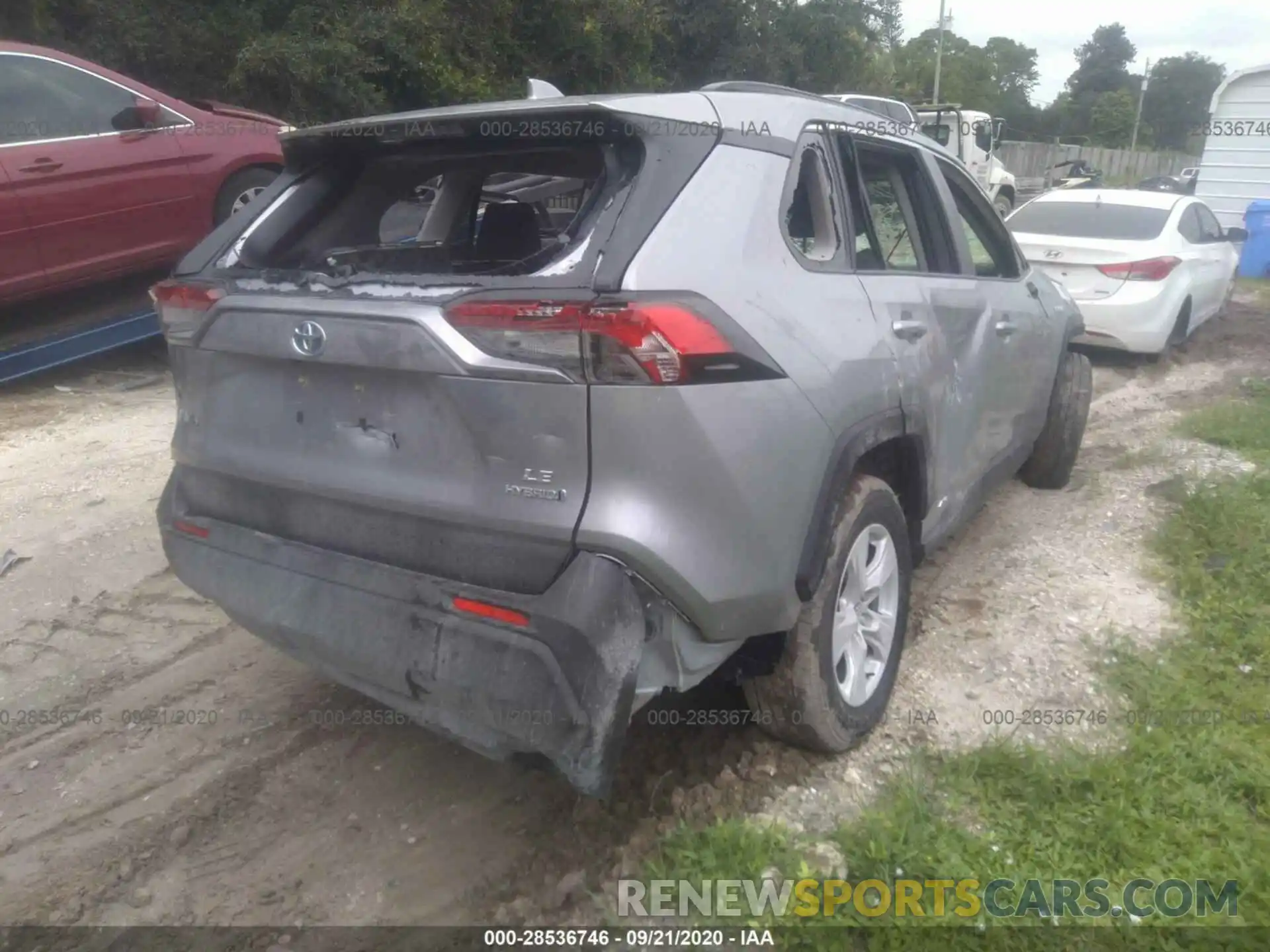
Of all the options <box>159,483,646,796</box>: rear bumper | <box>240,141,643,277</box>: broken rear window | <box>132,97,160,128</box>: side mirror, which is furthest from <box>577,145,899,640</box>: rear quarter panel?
<box>132,97,160,128</box>: side mirror

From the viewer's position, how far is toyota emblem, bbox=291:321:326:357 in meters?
2.39

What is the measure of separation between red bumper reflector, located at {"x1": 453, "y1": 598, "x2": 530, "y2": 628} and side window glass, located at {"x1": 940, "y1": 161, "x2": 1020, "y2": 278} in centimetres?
249

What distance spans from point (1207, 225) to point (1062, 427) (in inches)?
229

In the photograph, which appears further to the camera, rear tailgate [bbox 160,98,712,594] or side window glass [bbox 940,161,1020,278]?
side window glass [bbox 940,161,1020,278]

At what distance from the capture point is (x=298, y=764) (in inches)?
122

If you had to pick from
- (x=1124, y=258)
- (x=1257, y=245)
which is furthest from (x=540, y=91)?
(x=1257, y=245)

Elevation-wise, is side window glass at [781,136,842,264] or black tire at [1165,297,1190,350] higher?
side window glass at [781,136,842,264]

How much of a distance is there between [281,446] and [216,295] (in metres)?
0.48

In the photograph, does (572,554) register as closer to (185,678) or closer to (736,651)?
(736,651)

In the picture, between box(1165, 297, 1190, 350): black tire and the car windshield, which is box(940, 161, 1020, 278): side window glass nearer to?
the car windshield

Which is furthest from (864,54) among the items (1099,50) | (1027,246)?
(1099,50)

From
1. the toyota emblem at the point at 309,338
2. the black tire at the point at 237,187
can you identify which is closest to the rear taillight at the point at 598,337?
the toyota emblem at the point at 309,338

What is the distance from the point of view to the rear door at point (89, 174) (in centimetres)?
575

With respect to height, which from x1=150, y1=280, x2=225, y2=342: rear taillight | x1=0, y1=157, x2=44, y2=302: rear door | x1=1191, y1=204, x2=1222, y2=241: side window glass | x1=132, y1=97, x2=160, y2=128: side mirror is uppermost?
x1=132, y1=97, x2=160, y2=128: side mirror
